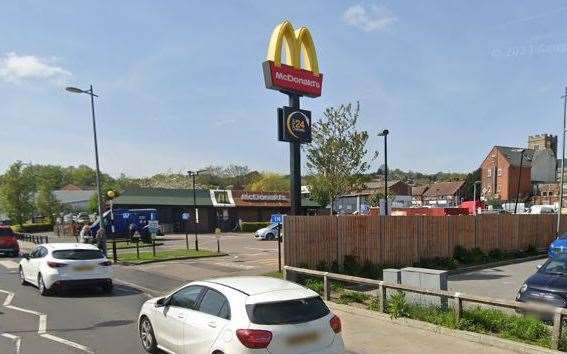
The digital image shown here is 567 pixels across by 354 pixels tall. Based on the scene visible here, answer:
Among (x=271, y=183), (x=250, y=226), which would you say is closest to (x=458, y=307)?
(x=250, y=226)

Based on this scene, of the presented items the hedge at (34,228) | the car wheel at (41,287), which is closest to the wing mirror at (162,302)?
the car wheel at (41,287)

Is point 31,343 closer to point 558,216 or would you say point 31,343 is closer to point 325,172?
point 325,172

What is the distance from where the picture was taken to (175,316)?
7.93 metres

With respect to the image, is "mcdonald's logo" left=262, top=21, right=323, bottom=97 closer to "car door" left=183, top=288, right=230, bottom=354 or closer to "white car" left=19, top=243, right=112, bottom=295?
"white car" left=19, top=243, right=112, bottom=295

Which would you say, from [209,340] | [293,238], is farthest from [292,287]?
[293,238]

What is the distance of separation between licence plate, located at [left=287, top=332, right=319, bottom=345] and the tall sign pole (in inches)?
449

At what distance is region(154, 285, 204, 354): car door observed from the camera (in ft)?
25.4

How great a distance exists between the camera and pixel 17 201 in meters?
67.4

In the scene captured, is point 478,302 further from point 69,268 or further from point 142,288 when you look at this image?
point 69,268

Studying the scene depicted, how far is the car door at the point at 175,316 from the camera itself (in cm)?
773

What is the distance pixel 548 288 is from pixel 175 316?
7905 millimetres

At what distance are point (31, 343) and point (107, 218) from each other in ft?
109

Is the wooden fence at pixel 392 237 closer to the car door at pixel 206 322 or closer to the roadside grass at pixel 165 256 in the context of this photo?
the car door at pixel 206 322

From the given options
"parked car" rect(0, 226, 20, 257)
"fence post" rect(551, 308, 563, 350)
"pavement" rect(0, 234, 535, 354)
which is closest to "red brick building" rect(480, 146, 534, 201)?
"pavement" rect(0, 234, 535, 354)
